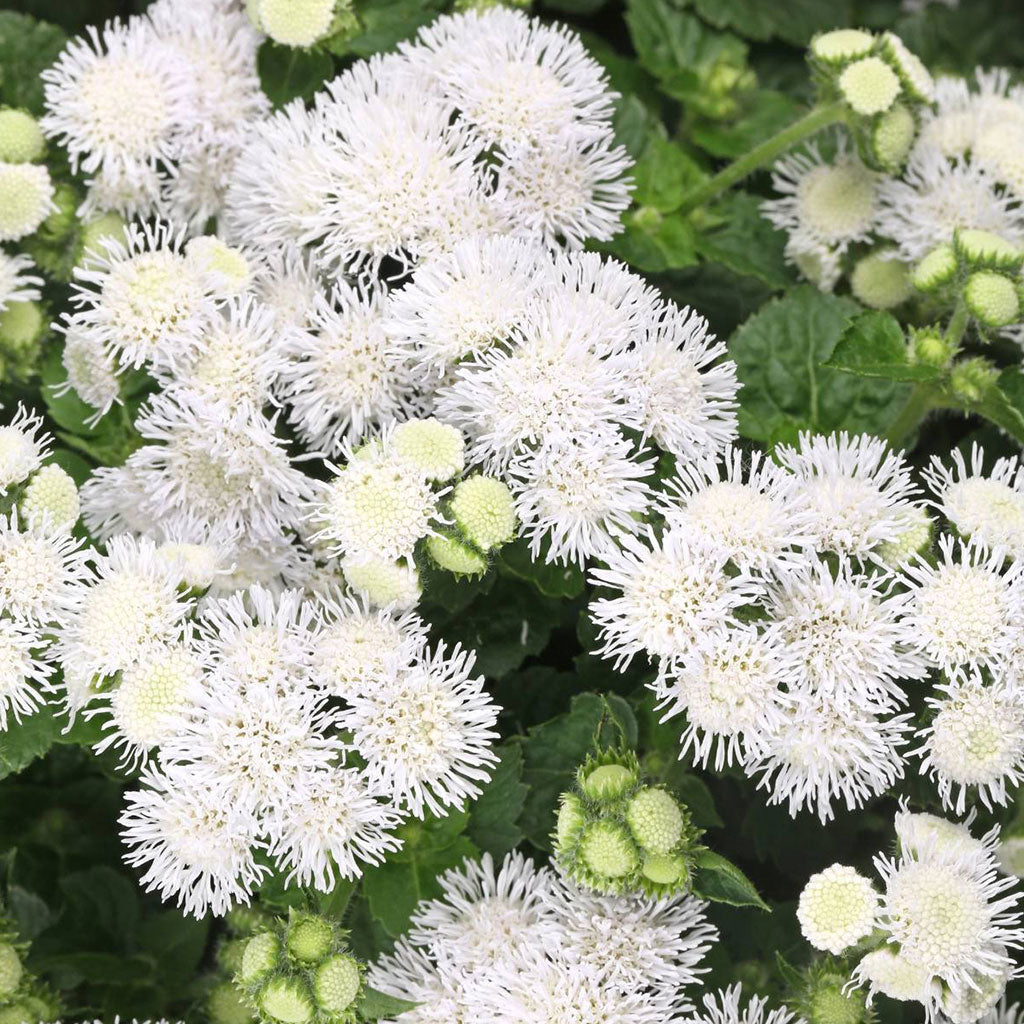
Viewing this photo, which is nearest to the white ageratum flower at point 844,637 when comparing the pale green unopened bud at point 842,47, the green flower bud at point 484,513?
the green flower bud at point 484,513

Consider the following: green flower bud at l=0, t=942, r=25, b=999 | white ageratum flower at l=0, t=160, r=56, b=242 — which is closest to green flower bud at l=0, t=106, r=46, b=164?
white ageratum flower at l=0, t=160, r=56, b=242

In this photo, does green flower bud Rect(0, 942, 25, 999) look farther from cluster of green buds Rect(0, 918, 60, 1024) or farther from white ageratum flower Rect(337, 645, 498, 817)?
white ageratum flower Rect(337, 645, 498, 817)

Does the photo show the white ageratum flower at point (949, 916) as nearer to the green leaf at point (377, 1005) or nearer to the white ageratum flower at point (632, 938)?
the white ageratum flower at point (632, 938)

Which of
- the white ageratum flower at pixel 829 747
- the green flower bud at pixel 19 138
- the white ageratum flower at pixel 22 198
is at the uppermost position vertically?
the green flower bud at pixel 19 138

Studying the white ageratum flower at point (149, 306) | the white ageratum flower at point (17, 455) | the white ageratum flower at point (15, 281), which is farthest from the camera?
the white ageratum flower at point (15, 281)

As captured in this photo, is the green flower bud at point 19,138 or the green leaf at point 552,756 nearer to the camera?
the green leaf at point 552,756

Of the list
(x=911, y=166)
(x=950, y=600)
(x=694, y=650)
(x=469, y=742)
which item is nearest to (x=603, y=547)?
(x=694, y=650)

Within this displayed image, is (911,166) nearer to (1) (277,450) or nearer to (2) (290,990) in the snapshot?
(1) (277,450)

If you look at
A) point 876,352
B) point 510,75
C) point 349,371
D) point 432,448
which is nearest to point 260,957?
point 432,448
